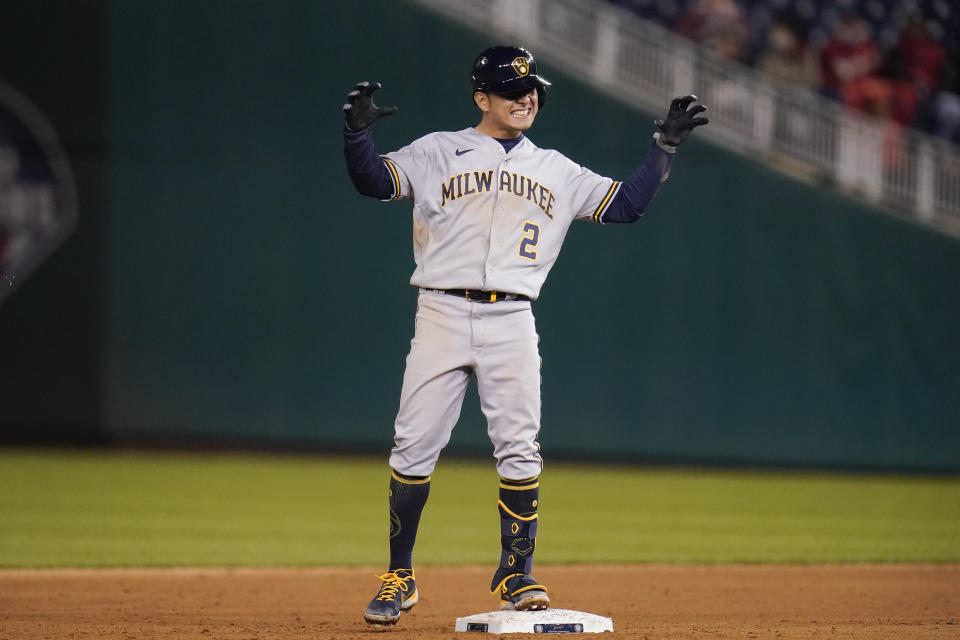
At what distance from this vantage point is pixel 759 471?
39.2 feet

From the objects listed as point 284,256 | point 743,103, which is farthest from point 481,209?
point 284,256

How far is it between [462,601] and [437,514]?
348 cm

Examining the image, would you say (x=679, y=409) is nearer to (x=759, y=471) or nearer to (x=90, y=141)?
(x=759, y=471)

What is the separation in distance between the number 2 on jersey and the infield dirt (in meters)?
1.28

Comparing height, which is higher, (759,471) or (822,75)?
(822,75)

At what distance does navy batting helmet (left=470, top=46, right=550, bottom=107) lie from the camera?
171 inches

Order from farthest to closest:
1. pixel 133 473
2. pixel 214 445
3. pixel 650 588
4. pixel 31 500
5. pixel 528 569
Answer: pixel 214 445 < pixel 133 473 < pixel 31 500 < pixel 650 588 < pixel 528 569

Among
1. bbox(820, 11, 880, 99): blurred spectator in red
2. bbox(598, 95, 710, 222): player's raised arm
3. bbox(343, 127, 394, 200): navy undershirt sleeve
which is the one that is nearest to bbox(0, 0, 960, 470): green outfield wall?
bbox(820, 11, 880, 99): blurred spectator in red

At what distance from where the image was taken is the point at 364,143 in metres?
4.21

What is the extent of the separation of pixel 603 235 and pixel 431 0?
2.90m

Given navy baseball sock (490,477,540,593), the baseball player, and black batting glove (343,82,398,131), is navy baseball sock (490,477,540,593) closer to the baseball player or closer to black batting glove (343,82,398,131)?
the baseball player

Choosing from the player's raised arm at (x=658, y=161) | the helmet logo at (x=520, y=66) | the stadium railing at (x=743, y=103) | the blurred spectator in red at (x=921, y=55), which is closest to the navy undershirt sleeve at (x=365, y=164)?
the helmet logo at (x=520, y=66)

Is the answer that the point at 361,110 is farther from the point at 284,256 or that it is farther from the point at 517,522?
the point at 284,256

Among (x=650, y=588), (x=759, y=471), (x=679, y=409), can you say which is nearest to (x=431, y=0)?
(x=679, y=409)
